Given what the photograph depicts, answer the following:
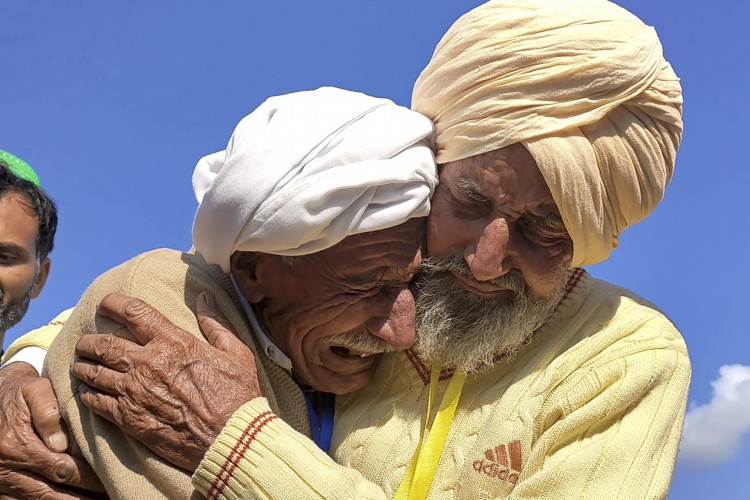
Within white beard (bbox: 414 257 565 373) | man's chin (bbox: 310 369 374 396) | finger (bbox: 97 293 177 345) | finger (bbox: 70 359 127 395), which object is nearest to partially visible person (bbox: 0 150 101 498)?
finger (bbox: 70 359 127 395)

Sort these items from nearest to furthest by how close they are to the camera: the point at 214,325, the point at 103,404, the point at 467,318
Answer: the point at 103,404, the point at 214,325, the point at 467,318

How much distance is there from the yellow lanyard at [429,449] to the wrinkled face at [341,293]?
23cm

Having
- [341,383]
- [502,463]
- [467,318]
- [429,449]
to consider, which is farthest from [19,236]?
[502,463]

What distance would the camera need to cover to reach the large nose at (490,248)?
112 inches

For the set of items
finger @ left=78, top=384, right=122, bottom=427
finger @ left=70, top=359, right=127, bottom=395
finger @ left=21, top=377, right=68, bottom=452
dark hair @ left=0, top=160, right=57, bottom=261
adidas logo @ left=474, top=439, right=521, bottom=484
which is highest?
dark hair @ left=0, top=160, right=57, bottom=261

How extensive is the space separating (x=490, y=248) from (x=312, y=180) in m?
0.62

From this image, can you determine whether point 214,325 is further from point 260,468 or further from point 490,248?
point 490,248

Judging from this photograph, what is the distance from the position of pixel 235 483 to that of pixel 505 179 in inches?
49.2

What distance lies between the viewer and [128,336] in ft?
8.72

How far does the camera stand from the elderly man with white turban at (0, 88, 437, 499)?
8.32 feet

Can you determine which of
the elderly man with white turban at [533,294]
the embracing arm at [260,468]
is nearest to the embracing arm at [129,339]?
the embracing arm at [260,468]

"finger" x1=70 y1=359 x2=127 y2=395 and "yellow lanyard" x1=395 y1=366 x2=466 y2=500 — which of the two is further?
"yellow lanyard" x1=395 y1=366 x2=466 y2=500

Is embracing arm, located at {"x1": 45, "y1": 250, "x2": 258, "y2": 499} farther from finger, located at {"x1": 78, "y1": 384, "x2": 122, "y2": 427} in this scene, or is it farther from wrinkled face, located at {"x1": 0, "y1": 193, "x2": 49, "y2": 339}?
wrinkled face, located at {"x1": 0, "y1": 193, "x2": 49, "y2": 339}

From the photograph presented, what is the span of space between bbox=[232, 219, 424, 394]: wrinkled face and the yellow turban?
1.24 feet
